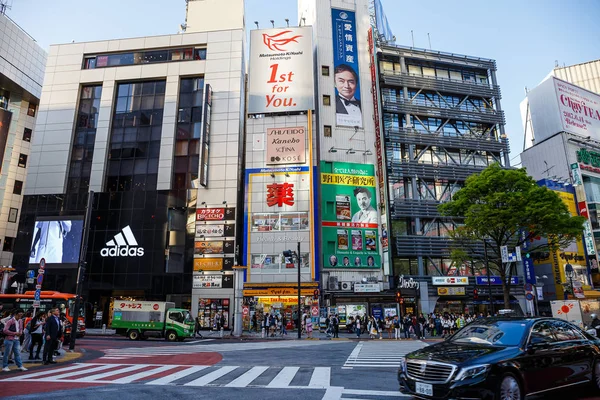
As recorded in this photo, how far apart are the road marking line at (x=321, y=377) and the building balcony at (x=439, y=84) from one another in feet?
134

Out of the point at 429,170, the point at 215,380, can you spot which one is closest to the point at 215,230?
the point at 429,170

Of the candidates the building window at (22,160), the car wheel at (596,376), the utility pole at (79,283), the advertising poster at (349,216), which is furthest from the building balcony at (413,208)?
the building window at (22,160)

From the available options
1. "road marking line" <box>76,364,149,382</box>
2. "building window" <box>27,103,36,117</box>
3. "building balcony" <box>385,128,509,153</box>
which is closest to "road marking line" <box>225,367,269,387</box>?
"road marking line" <box>76,364,149,382</box>

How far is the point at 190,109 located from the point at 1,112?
17.4 metres

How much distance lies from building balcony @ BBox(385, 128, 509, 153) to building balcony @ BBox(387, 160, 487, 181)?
104 inches

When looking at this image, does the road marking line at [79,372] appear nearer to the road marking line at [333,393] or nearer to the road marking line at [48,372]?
the road marking line at [48,372]

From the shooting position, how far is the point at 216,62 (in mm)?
45094

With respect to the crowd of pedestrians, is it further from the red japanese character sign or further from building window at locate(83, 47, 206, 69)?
building window at locate(83, 47, 206, 69)

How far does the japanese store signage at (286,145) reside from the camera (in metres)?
40.1

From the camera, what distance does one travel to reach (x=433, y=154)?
152 ft

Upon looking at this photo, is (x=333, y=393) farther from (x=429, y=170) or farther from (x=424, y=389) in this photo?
(x=429, y=170)

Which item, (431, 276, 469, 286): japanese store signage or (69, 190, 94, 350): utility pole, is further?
(431, 276, 469, 286): japanese store signage

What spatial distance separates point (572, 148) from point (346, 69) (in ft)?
110

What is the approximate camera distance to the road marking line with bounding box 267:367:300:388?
30.2 feet
